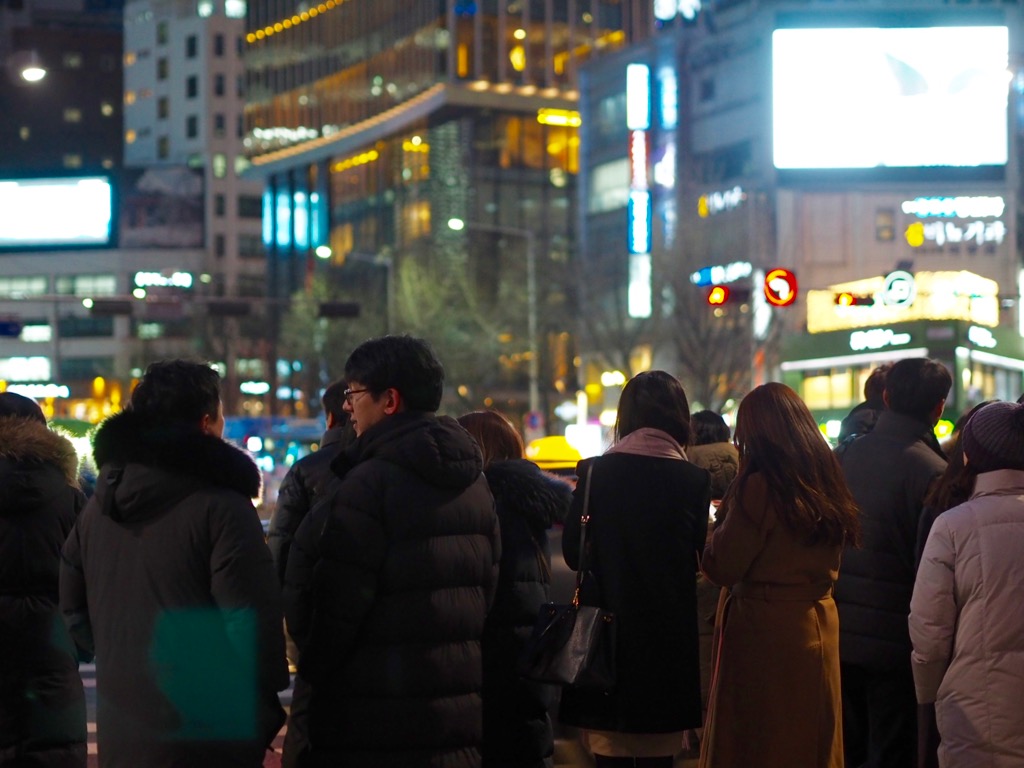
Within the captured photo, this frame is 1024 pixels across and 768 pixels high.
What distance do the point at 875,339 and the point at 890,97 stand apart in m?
7.98

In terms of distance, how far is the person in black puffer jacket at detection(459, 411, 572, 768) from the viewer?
206 inches

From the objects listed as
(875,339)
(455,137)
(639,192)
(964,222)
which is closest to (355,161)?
(455,137)

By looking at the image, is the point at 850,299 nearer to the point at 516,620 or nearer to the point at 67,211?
the point at 67,211

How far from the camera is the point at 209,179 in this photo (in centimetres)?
11838

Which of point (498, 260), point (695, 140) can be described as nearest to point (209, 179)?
point (498, 260)

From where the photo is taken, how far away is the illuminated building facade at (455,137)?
78.8m

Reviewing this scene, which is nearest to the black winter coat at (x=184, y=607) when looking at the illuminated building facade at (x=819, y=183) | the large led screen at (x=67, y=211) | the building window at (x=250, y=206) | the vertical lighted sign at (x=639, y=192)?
the large led screen at (x=67, y=211)

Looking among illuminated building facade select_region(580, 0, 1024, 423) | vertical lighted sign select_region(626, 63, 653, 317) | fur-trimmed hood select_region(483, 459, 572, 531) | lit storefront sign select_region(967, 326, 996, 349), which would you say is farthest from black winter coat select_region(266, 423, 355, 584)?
vertical lighted sign select_region(626, 63, 653, 317)

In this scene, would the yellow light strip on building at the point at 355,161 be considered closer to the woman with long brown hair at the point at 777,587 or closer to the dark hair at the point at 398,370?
the woman with long brown hair at the point at 777,587

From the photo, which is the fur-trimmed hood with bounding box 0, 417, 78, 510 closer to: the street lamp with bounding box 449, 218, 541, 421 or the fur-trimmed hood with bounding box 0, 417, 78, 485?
the fur-trimmed hood with bounding box 0, 417, 78, 485

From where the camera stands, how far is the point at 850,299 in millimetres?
29953

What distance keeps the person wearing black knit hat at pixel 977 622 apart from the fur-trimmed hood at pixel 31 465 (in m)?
3.04

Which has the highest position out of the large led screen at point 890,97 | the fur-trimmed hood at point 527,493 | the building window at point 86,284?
the large led screen at point 890,97

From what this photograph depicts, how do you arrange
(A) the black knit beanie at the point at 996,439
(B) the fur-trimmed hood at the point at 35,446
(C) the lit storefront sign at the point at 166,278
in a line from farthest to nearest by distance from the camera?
1. (C) the lit storefront sign at the point at 166,278
2. (B) the fur-trimmed hood at the point at 35,446
3. (A) the black knit beanie at the point at 996,439
